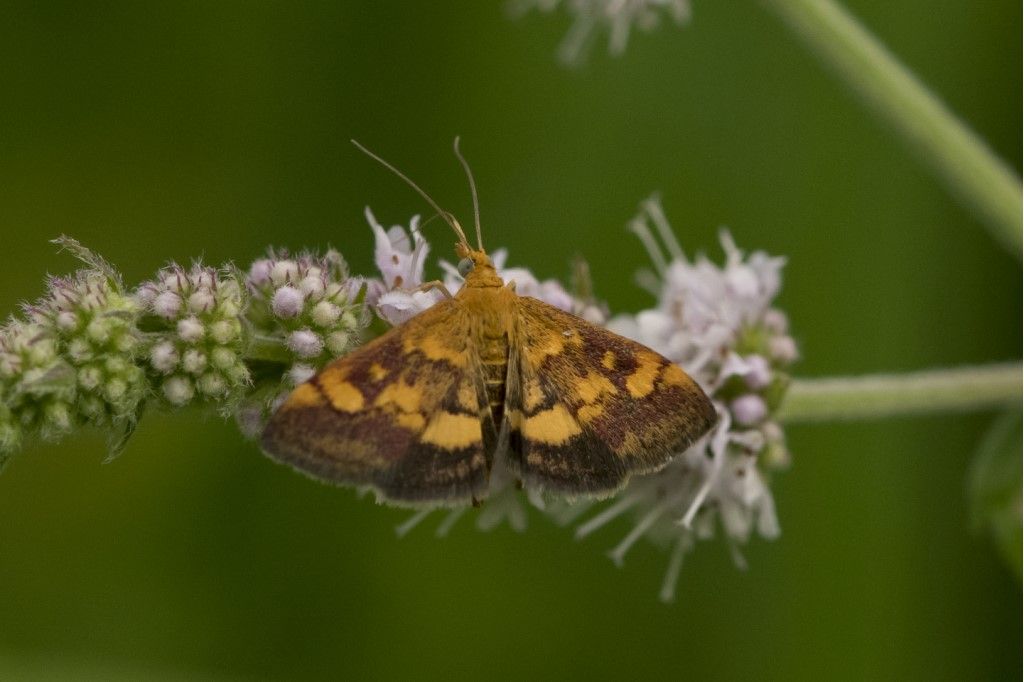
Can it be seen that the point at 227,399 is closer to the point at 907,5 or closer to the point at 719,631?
the point at 719,631

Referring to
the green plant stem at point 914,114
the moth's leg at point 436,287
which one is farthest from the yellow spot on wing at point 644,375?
the green plant stem at point 914,114

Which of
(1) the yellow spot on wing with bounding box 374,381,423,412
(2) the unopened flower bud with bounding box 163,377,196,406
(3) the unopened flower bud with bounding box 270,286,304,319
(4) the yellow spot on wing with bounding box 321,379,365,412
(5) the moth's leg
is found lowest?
(2) the unopened flower bud with bounding box 163,377,196,406

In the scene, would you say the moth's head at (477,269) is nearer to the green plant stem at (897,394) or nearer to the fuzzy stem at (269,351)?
the fuzzy stem at (269,351)

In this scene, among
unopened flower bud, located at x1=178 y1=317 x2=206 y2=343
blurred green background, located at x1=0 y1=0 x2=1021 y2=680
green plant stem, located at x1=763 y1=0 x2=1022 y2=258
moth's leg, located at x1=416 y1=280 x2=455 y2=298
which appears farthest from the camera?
blurred green background, located at x1=0 y1=0 x2=1021 y2=680

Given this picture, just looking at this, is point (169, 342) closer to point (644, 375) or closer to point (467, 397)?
point (467, 397)

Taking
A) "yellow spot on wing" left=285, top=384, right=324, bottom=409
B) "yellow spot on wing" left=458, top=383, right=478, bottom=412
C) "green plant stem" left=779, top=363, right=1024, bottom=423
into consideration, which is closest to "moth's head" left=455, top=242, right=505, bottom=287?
"yellow spot on wing" left=458, top=383, right=478, bottom=412

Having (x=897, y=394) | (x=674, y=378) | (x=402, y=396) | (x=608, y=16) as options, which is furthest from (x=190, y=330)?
(x=608, y=16)

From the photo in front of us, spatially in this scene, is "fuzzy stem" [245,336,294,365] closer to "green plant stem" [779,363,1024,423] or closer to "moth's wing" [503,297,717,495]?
"moth's wing" [503,297,717,495]
